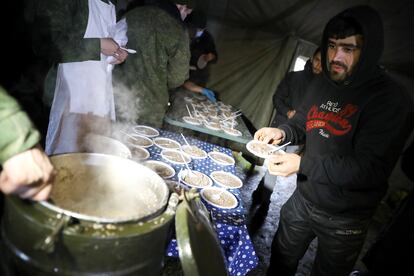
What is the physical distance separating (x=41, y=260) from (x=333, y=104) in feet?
9.21

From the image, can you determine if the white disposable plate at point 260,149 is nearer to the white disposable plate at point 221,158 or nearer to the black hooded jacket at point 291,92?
the white disposable plate at point 221,158

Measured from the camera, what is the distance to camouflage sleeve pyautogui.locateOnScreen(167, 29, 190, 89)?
13.8 ft

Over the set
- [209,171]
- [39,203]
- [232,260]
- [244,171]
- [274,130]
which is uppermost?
[39,203]

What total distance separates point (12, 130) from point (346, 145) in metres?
2.71

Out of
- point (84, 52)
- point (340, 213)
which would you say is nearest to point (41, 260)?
point (84, 52)

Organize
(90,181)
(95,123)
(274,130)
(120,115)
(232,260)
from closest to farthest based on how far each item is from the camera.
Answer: (90,181) → (232,260) → (95,123) → (274,130) → (120,115)

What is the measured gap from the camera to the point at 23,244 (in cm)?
110

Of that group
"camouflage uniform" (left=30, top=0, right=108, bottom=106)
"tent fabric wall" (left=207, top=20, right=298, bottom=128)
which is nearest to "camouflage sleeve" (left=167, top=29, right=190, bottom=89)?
"camouflage uniform" (left=30, top=0, right=108, bottom=106)

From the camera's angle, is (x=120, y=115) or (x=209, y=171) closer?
(x=209, y=171)

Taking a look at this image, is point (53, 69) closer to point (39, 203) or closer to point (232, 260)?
point (39, 203)

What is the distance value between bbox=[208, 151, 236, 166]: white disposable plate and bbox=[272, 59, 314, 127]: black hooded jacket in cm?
254

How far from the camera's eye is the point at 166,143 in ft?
11.5

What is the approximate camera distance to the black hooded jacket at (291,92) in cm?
552

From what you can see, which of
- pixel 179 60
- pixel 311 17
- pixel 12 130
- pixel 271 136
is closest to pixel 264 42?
pixel 311 17
